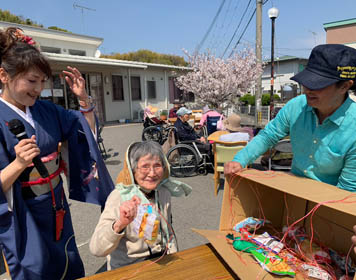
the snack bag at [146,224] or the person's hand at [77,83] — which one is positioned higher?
the person's hand at [77,83]

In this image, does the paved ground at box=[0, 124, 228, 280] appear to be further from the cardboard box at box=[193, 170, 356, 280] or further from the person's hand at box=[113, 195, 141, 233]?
the person's hand at box=[113, 195, 141, 233]

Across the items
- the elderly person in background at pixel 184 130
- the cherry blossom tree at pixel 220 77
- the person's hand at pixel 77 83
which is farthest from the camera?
the cherry blossom tree at pixel 220 77

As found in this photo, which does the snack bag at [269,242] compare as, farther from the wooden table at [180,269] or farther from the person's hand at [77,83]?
the person's hand at [77,83]

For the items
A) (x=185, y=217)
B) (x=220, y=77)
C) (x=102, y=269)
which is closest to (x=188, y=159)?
(x=185, y=217)

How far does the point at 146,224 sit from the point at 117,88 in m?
14.0

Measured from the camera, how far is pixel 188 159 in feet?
17.5

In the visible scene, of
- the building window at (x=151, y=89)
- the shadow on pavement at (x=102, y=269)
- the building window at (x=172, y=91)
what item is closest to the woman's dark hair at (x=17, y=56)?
the shadow on pavement at (x=102, y=269)

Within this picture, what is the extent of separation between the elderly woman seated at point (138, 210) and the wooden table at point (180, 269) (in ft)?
0.37

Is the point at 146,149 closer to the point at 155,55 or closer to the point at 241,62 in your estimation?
the point at 241,62

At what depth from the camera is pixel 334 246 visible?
1.29 meters

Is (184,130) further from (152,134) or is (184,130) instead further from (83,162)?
(83,162)

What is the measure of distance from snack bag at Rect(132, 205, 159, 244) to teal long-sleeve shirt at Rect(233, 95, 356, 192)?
0.61 m

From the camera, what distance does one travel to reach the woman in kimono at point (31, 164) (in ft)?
4.09

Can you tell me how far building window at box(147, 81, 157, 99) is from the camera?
1602 cm
